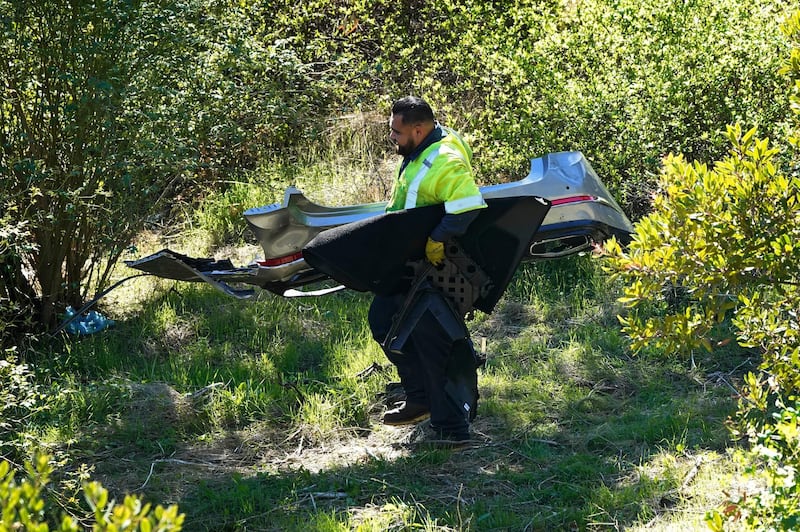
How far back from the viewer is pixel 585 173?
21.7ft

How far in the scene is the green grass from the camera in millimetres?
4875

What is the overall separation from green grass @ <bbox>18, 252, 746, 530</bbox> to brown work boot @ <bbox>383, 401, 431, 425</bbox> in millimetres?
92

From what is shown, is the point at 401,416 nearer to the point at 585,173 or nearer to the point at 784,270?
the point at 585,173

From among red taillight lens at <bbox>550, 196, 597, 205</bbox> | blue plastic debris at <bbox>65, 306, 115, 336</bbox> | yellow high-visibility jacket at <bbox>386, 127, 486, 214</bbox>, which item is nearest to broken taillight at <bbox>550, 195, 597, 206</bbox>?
red taillight lens at <bbox>550, 196, 597, 205</bbox>

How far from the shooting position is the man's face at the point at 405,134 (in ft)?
17.6

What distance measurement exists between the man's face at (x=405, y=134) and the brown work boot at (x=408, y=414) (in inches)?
57.3

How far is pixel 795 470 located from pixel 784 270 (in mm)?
749

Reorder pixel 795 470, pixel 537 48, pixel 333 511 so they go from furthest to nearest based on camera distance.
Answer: pixel 537 48, pixel 333 511, pixel 795 470

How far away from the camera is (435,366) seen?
17.9ft

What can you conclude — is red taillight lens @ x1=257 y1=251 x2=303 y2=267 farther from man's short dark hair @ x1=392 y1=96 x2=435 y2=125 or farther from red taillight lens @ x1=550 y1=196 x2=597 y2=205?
red taillight lens @ x1=550 y1=196 x2=597 y2=205

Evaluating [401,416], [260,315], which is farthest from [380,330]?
[260,315]

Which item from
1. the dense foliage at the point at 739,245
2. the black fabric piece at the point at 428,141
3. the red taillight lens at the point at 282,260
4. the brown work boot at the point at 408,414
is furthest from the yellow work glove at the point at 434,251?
the dense foliage at the point at 739,245

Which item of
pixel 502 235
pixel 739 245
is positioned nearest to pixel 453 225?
pixel 502 235

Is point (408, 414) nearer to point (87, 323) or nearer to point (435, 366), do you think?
point (435, 366)
